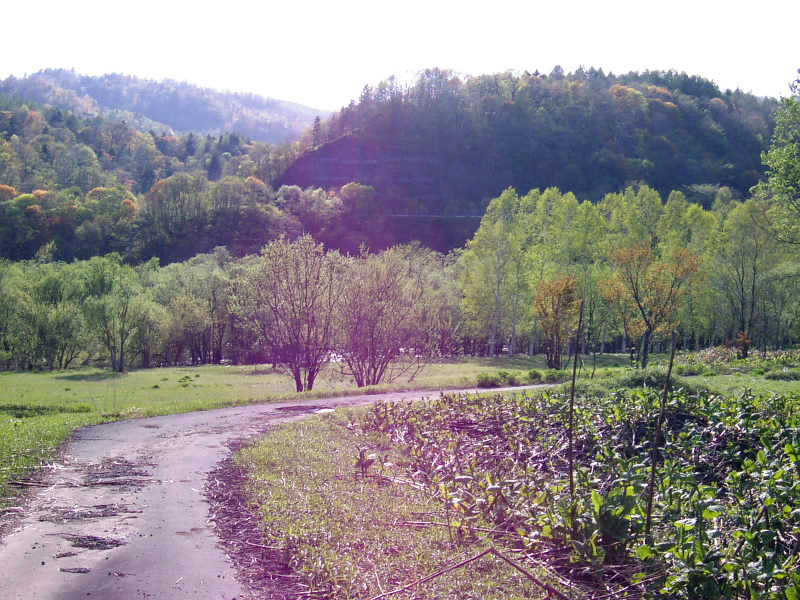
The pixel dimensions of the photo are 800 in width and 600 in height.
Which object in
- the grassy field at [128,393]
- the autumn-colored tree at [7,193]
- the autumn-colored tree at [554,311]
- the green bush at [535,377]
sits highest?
the autumn-colored tree at [7,193]

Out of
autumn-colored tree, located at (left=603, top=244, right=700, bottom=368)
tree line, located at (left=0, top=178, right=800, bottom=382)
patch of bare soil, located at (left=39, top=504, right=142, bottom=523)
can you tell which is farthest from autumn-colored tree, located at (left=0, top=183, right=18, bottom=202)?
patch of bare soil, located at (left=39, top=504, right=142, bottom=523)

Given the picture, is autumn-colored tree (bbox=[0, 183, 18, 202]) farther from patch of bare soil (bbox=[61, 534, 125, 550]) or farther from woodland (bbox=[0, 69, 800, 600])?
patch of bare soil (bbox=[61, 534, 125, 550])

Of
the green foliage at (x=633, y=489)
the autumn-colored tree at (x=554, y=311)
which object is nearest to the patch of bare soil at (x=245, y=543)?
the green foliage at (x=633, y=489)

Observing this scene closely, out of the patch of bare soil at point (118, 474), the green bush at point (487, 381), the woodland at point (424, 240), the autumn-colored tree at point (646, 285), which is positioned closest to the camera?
the patch of bare soil at point (118, 474)

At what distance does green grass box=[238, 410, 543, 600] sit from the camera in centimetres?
562

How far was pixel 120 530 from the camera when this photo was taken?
7.66 m

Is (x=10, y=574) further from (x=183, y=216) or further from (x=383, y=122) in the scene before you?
(x=383, y=122)

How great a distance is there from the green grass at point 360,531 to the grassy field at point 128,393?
4140 mm

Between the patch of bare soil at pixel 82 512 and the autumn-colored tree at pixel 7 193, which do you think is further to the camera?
the autumn-colored tree at pixel 7 193

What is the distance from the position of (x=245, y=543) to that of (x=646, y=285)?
3150 centimetres

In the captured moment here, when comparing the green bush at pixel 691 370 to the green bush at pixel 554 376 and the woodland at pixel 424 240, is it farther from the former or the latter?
the woodland at pixel 424 240

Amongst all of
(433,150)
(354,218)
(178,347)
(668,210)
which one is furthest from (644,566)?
(433,150)

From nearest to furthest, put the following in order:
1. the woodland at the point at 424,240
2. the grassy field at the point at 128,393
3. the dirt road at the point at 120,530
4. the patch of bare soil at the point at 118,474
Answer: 1. the dirt road at the point at 120,530
2. the patch of bare soil at the point at 118,474
3. the grassy field at the point at 128,393
4. the woodland at the point at 424,240

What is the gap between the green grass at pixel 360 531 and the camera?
5.62 m
